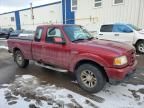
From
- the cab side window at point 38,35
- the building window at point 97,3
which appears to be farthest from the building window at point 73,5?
the cab side window at point 38,35

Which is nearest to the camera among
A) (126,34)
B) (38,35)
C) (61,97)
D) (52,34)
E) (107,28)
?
(61,97)

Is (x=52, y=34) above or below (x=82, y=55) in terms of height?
above

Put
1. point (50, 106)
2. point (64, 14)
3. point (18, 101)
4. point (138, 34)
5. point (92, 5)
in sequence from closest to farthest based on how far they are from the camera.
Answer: point (50, 106)
point (18, 101)
point (138, 34)
point (92, 5)
point (64, 14)

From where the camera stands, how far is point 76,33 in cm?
496

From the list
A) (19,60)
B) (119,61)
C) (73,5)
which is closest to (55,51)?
(119,61)

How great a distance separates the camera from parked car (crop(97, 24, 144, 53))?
950cm

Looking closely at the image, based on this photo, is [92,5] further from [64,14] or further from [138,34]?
[138,34]

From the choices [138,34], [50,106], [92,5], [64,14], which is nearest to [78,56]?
[50,106]

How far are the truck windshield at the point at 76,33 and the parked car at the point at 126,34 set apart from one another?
17.6 ft

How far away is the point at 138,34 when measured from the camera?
9438mm

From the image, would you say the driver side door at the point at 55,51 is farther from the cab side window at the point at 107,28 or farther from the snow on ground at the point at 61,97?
the cab side window at the point at 107,28

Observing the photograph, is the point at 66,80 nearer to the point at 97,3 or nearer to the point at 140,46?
the point at 140,46

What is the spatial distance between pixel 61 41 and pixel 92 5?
Answer: 11644mm

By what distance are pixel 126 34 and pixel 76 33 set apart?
19.1 ft
